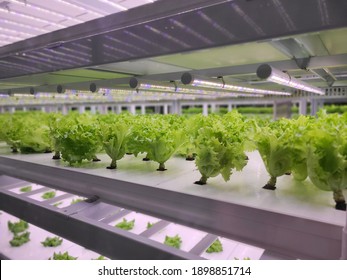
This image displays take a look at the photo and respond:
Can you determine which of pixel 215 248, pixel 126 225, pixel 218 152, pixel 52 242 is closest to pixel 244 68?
pixel 218 152

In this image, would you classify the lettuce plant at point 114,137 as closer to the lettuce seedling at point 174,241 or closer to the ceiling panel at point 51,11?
the ceiling panel at point 51,11

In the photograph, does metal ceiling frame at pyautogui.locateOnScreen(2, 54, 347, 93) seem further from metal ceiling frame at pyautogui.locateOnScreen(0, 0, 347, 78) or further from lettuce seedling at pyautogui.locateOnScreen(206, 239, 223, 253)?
lettuce seedling at pyautogui.locateOnScreen(206, 239, 223, 253)

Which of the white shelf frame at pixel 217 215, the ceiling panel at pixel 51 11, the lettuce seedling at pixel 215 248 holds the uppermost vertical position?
the ceiling panel at pixel 51 11

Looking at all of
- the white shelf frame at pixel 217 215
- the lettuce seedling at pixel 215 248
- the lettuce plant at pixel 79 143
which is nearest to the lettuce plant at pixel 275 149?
the white shelf frame at pixel 217 215

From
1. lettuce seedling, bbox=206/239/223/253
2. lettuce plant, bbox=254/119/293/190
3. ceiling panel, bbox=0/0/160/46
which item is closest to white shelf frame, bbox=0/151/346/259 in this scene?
lettuce plant, bbox=254/119/293/190

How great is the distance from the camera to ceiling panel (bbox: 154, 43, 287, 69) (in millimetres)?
2352

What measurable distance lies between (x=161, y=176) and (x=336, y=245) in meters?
1.06

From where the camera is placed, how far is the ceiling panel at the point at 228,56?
7.72ft

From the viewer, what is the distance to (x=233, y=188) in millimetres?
1559

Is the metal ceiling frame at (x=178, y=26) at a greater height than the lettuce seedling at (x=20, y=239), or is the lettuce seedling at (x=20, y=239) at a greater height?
the metal ceiling frame at (x=178, y=26)

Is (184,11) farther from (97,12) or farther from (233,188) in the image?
(97,12)

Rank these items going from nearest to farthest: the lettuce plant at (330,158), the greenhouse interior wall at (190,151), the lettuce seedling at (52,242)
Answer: the greenhouse interior wall at (190,151) → the lettuce plant at (330,158) → the lettuce seedling at (52,242)

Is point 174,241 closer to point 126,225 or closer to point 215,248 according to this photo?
point 215,248

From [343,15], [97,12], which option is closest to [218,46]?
[343,15]
